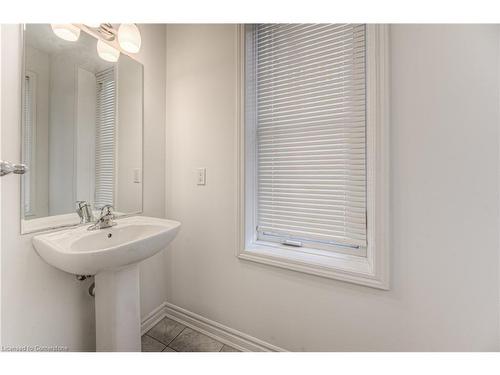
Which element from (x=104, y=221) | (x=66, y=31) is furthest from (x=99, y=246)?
(x=66, y=31)

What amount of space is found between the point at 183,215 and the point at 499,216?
157 centimetres

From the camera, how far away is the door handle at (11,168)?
74 cm

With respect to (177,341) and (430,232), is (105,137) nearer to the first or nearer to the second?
(177,341)

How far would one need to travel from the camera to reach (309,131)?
1.12 m

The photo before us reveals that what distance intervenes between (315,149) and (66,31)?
53.8 inches

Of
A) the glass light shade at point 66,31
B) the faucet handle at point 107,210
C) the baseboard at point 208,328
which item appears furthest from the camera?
the baseboard at point 208,328

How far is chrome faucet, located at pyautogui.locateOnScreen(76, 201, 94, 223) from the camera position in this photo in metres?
1.01

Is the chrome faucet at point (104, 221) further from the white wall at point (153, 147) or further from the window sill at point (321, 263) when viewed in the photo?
the window sill at point (321, 263)

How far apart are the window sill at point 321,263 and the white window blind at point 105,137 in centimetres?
86

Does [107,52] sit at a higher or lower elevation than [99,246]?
higher

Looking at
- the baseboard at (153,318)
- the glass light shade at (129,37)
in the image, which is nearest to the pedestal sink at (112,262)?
the baseboard at (153,318)

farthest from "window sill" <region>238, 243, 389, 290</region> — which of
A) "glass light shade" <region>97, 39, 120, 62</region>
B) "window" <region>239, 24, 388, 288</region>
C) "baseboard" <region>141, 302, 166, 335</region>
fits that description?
"glass light shade" <region>97, 39, 120, 62</region>

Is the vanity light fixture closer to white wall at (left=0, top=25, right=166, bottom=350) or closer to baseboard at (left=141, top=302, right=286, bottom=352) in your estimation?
white wall at (left=0, top=25, right=166, bottom=350)

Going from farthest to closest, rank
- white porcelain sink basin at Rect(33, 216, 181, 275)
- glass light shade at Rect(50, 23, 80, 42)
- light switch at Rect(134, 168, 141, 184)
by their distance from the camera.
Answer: light switch at Rect(134, 168, 141, 184), glass light shade at Rect(50, 23, 80, 42), white porcelain sink basin at Rect(33, 216, 181, 275)
